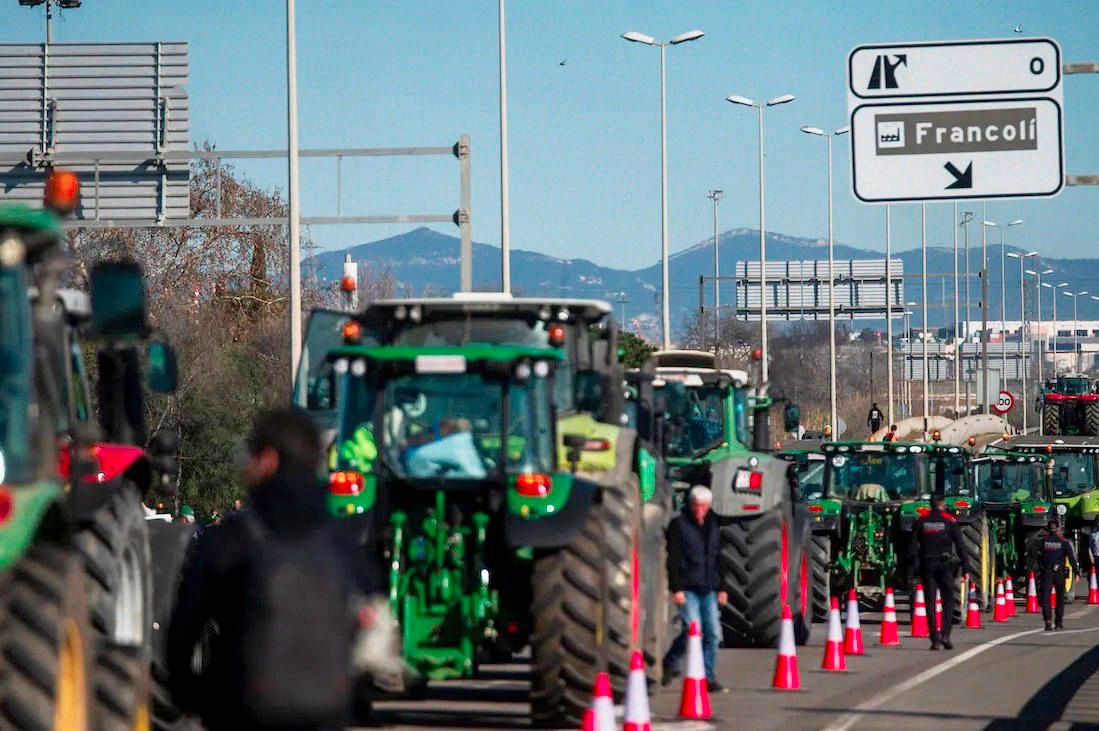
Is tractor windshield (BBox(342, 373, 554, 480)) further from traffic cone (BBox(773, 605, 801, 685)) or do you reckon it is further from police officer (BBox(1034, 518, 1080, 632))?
police officer (BBox(1034, 518, 1080, 632))

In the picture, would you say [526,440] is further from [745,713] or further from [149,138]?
[149,138]

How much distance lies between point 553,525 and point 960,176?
221 inches

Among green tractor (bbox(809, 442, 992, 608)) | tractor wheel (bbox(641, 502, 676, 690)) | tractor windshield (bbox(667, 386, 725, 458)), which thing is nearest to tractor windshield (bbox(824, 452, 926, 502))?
green tractor (bbox(809, 442, 992, 608))

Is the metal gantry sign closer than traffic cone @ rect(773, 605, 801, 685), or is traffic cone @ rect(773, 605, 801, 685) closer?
the metal gantry sign

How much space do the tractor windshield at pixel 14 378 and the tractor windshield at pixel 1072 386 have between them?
65.0 m

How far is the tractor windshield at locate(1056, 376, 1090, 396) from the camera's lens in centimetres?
7112

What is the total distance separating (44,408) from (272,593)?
2.02 m

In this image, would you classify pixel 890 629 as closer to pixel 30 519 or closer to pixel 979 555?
pixel 979 555

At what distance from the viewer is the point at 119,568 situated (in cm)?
1169

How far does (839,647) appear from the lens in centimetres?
2062

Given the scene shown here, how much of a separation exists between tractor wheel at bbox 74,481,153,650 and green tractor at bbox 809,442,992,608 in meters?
15.8

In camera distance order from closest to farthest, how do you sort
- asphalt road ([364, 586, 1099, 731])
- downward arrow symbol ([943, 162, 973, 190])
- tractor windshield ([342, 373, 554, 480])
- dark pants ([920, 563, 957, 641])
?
tractor windshield ([342, 373, 554, 480]), asphalt road ([364, 586, 1099, 731]), downward arrow symbol ([943, 162, 973, 190]), dark pants ([920, 563, 957, 641])

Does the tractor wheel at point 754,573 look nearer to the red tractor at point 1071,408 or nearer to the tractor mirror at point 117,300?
the tractor mirror at point 117,300

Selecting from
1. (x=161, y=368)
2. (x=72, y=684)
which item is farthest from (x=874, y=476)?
(x=72, y=684)
